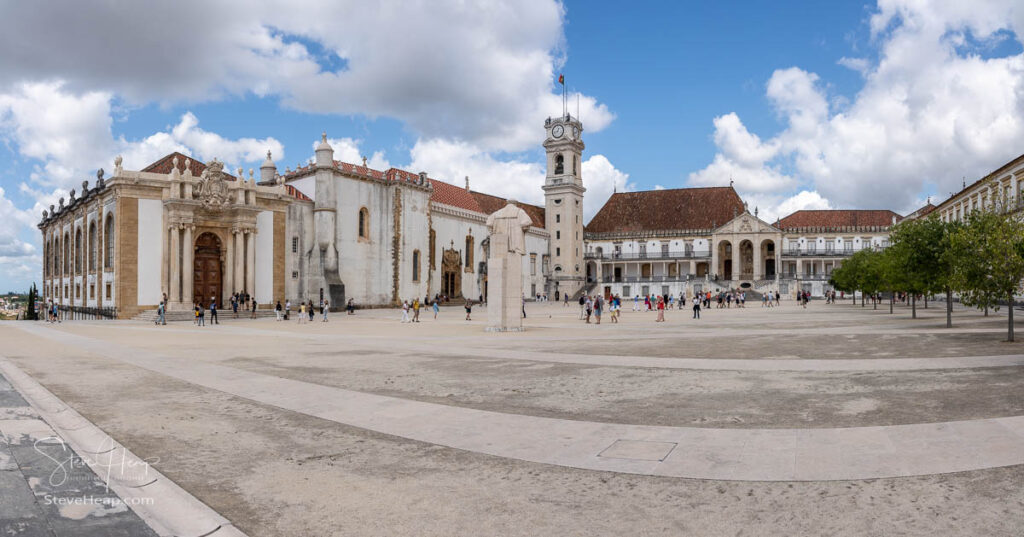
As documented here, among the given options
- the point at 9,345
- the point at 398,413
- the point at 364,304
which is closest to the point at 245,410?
the point at 398,413

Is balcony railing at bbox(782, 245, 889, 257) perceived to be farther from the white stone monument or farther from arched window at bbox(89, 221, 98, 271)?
arched window at bbox(89, 221, 98, 271)

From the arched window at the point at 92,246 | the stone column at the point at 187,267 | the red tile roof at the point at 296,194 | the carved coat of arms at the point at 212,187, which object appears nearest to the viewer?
the stone column at the point at 187,267

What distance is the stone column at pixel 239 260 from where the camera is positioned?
139ft

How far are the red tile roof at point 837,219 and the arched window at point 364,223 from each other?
63.0m

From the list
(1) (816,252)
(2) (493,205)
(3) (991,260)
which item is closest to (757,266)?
(1) (816,252)

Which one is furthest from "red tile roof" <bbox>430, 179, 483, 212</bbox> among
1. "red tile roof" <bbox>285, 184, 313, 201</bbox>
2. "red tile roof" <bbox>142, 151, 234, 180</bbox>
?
"red tile roof" <bbox>142, 151, 234, 180</bbox>

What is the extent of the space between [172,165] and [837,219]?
280 ft

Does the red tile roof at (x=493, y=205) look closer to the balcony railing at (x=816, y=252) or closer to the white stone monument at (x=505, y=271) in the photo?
the balcony railing at (x=816, y=252)

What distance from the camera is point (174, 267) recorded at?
39969 millimetres

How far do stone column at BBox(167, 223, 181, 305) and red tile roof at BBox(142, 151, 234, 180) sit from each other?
4759 mm

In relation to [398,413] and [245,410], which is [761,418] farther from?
[245,410]

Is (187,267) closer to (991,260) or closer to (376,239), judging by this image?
(376,239)

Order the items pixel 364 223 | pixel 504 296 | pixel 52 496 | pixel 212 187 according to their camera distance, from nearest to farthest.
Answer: pixel 52 496 < pixel 504 296 < pixel 212 187 < pixel 364 223

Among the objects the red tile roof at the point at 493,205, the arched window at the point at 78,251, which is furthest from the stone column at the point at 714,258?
the arched window at the point at 78,251
